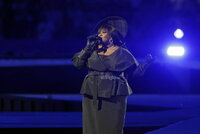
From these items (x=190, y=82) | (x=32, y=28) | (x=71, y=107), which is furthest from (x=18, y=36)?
(x=71, y=107)

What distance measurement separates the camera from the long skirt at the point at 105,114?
151 inches

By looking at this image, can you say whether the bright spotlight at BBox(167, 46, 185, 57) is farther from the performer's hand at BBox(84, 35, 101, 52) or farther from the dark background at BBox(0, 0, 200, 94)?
the performer's hand at BBox(84, 35, 101, 52)

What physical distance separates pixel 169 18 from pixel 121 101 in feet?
72.4

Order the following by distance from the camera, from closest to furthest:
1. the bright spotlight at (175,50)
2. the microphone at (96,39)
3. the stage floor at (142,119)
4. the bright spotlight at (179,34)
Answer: the microphone at (96,39) < the stage floor at (142,119) < the bright spotlight at (179,34) < the bright spotlight at (175,50)

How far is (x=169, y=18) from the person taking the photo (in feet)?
83.7

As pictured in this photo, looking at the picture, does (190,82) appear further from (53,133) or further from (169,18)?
(169,18)

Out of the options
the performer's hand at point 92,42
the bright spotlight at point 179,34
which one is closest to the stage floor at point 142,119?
the performer's hand at point 92,42

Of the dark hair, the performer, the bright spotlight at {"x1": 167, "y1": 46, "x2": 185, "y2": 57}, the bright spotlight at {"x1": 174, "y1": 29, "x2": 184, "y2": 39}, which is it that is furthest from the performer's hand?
the bright spotlight at {"x1": 167, "y1": 46, "x2": 185, "y2": 57}

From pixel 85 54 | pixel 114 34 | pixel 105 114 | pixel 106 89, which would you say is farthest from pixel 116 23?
pixel 105 114

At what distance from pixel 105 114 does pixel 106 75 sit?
300 mm

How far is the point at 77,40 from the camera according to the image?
19.2 metres

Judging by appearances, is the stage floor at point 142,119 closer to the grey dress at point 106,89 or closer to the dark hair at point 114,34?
the grey dress at point 106,89

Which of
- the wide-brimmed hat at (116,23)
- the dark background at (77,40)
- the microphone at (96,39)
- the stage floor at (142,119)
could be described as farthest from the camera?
the dark background at (77,40)

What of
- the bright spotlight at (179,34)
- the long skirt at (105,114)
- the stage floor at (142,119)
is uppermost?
the bright spotlight at (179,34)
